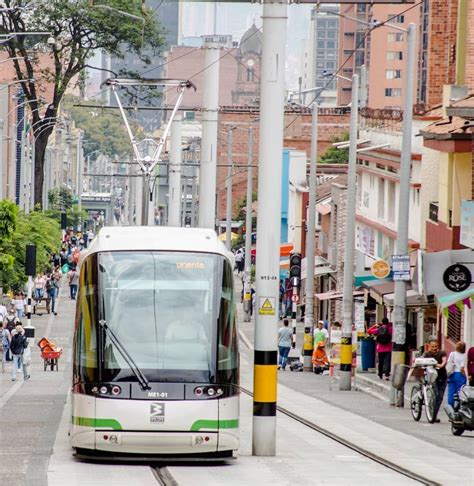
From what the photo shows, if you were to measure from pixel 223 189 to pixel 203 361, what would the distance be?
301ft

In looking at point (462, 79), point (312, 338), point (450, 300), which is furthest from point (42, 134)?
point (450, 300)

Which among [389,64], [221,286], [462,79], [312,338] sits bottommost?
[312,338]

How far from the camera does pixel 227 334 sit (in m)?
18.1

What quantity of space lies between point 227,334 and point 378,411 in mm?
12572

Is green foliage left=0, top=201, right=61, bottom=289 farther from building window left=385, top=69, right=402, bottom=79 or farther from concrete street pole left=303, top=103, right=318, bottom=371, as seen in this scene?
building window left=385, top=69, right=402, bottom=79

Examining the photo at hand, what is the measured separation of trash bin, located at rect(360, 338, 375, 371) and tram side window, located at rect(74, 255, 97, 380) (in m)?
24.8

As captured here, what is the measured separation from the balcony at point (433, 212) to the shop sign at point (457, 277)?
35.9 feet

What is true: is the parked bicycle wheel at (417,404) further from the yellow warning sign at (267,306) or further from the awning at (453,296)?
the yellow warning sign at (267,306)

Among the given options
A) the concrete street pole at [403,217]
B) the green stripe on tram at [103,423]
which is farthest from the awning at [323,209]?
the green stripe on tram at [103,423]

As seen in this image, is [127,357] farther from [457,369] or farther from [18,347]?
[18,347]

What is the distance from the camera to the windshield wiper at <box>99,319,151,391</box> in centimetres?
1761

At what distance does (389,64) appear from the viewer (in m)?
151

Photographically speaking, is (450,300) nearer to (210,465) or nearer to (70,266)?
(210,465)

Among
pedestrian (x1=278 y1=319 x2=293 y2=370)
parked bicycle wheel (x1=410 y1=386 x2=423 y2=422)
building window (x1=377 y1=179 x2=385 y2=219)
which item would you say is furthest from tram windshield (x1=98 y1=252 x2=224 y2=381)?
building window (x1=377 y1=179 x2=385 y2=219)
